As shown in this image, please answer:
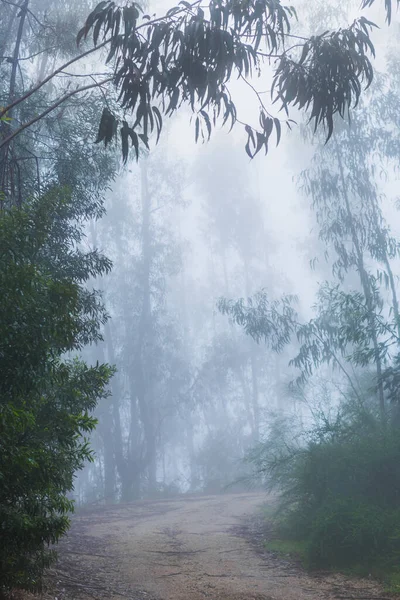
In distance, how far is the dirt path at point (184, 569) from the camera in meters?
5.61

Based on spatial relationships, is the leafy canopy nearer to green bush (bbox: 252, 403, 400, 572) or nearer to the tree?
the tree

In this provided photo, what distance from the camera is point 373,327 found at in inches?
376

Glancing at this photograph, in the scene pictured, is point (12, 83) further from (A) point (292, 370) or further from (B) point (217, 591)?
(A) point (292, 370)

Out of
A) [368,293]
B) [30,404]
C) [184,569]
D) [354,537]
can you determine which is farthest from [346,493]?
[368,293]

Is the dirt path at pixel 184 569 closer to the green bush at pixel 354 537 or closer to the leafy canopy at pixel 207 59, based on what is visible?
the green bush at pixel 354 537

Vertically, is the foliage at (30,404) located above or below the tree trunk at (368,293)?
below

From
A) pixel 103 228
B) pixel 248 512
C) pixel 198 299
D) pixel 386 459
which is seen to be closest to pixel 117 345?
pixel 103 228

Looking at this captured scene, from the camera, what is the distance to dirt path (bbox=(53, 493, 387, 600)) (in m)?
5.61

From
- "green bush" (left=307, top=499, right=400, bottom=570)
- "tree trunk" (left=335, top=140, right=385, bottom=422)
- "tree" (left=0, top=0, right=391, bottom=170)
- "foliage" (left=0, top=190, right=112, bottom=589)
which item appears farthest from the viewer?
"tree trunk" (left=335, top=140, right=385, bottom=422)

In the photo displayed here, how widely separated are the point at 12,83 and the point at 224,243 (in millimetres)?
29561

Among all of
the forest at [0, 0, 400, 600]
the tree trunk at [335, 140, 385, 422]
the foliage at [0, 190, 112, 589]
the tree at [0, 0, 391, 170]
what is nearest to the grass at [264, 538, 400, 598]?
the forest at [0, 0, 400, 600]

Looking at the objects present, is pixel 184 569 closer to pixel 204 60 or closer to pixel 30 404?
pixel 30 404

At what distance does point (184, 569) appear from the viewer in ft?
22.4

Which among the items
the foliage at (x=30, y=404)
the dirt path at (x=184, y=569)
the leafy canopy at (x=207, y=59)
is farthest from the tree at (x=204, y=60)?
the dirt path at (x=184, y=569)
